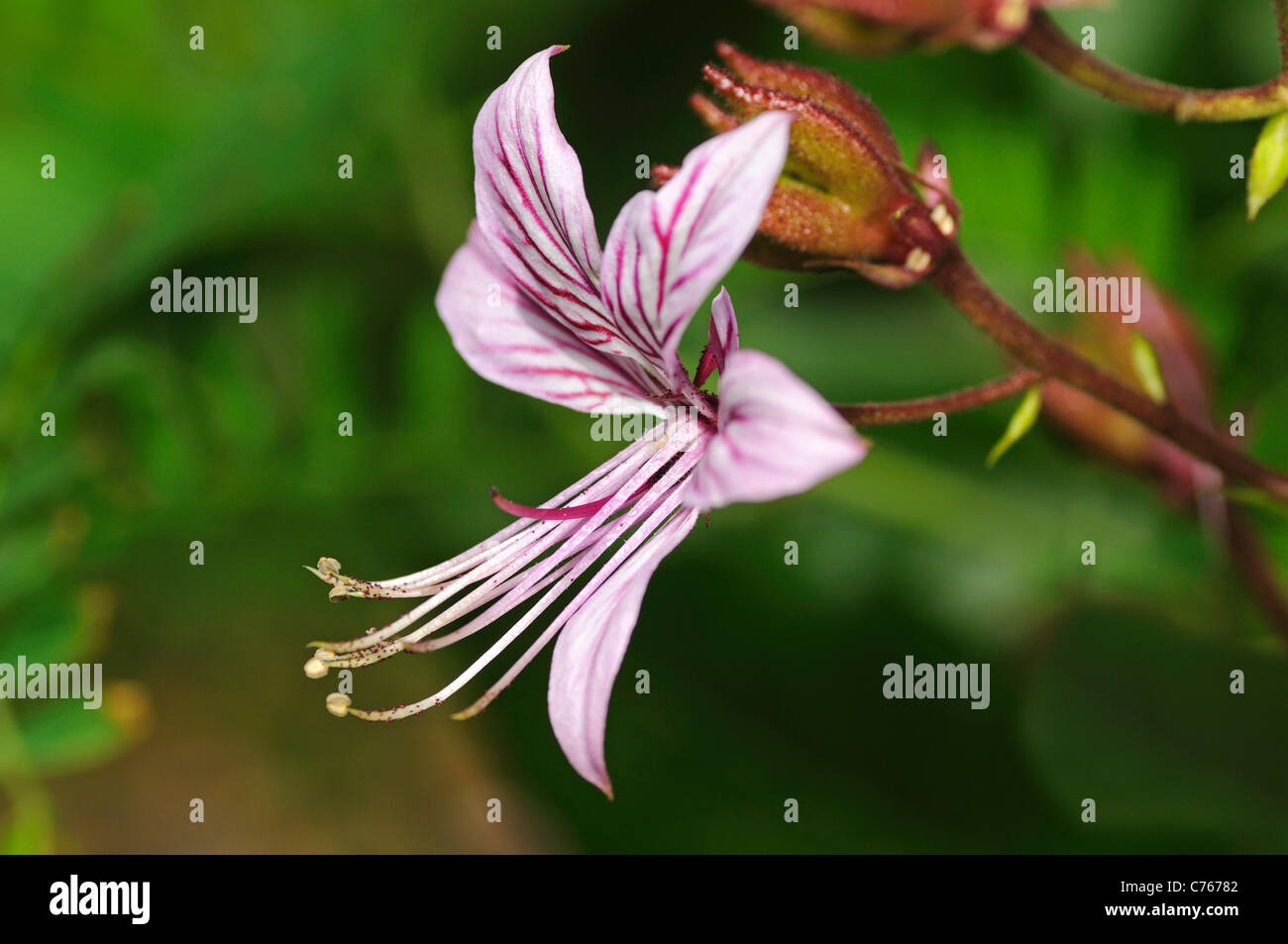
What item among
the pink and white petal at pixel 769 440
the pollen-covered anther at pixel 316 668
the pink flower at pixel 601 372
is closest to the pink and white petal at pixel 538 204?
the pink flower at pixel 601 372

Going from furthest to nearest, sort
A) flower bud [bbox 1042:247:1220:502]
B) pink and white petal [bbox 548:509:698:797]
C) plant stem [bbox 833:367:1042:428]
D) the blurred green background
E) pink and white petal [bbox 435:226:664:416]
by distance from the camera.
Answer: the blurred green background, flower bud [bbox 1042:247:1220:502], pink and white petal [bbox 435:226:664:416], plant stem [bbox 833:367:1042:428], pink and white petal [bbox 548:509:698:797]

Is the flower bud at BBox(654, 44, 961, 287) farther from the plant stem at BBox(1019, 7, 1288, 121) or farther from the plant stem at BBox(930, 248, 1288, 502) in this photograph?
the plant stem at BBox(1019, 7, 1288, 121)

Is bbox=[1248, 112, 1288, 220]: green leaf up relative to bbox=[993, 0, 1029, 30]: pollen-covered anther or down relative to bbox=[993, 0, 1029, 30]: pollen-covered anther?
down

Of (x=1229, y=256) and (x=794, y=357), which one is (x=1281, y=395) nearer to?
(x=1229, y=256)

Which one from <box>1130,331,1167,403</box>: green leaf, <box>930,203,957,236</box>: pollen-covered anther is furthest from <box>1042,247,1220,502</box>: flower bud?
<box>930,203,957,236</box>: pollen-covered anther

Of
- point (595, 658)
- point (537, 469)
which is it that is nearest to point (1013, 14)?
point (595, 658)

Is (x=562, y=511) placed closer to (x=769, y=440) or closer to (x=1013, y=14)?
(x=769, y=440)
